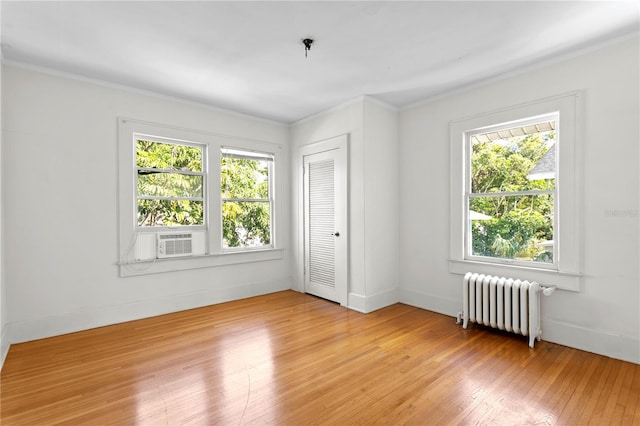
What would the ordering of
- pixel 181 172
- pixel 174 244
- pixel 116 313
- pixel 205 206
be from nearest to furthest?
pixel 116 313
pixel 174 244
pixel 181 172
pixel 205 206

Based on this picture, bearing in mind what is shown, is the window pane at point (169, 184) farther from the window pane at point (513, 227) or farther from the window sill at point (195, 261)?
the window pane at point (513, 227)

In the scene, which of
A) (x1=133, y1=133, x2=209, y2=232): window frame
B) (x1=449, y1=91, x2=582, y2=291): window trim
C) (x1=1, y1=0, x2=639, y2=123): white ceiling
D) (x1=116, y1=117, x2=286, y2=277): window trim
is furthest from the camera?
(x1=133, y1=133, x2=209, y2=232): window frame

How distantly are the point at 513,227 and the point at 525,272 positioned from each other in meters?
0.49

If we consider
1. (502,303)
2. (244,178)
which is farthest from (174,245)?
(502,303)

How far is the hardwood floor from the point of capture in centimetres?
208

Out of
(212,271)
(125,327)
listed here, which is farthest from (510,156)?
(125,327)

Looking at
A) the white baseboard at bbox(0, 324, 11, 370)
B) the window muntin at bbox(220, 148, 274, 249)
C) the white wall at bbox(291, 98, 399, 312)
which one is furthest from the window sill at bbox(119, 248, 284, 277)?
the white wall at bbox(291, 98, 399, 312)

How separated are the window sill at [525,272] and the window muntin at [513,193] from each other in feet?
0.33

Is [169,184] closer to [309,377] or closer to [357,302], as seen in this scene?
[357,302]

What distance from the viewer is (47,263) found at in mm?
3340

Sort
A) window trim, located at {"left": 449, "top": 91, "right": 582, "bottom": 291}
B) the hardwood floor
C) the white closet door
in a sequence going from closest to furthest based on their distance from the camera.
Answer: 1. the hardwood floor
2. window trim, located at {"left": 449, "top": 91, "right": 582, "bottom": 291}
3. the white closet door

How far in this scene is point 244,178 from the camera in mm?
4945

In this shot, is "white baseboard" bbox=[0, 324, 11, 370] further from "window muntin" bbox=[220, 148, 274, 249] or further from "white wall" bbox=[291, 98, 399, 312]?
"white wall" bbox=[291, 98, 399, 312]

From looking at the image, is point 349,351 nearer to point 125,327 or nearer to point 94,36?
point 125,327
